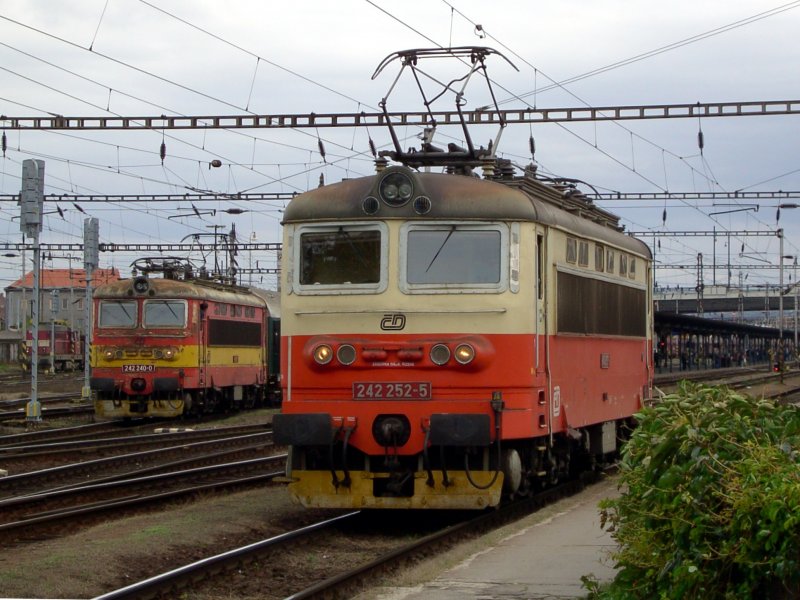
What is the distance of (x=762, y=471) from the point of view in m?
5.99

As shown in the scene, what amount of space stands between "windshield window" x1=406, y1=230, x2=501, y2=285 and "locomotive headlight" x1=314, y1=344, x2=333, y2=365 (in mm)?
1034

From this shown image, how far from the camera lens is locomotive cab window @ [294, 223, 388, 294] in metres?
11.8

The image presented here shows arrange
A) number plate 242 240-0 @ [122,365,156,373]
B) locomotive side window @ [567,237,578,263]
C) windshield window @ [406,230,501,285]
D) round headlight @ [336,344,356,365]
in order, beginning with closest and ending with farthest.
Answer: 1. round headlight @ [336,344,356,365]
2. windshield window @ [406,230,501,285]
3. locomotive side window @ [567,237,578,263]
4. number plate 242 240-0 @ [122,365,156,373]

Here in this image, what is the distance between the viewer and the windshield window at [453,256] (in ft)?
38.2

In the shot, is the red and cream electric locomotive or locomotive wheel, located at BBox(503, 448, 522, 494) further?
locomotive wheel, located at BBox(503, 448, 522, 494)

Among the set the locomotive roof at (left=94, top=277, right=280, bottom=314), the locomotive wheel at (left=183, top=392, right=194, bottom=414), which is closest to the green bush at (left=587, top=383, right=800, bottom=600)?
the locomotive roof at (left=94, top=277, right=280, bottom=314)

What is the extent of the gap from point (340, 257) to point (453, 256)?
1.14 metres

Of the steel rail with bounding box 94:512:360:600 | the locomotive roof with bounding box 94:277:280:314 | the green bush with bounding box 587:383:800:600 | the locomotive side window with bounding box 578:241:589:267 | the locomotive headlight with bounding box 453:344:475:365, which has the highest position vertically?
the locomotive roof with bounding box 94:277:280:314

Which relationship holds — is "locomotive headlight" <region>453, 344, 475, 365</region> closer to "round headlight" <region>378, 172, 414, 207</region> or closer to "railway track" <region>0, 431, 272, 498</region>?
"round headlight" <region>378, 172, 414, 207</region>

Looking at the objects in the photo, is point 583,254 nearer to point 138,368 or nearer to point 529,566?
point 529,566

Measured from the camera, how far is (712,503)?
620cm

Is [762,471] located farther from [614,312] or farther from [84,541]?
[614,312]

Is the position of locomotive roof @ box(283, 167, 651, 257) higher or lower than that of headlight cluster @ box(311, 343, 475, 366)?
higher

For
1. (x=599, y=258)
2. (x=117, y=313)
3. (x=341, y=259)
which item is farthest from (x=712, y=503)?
(x=117, y=313)
